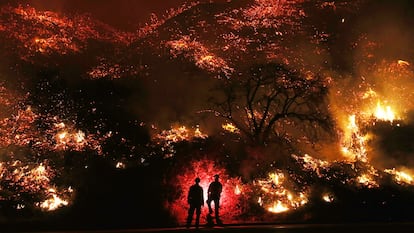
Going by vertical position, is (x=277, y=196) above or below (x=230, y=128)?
Answer: below

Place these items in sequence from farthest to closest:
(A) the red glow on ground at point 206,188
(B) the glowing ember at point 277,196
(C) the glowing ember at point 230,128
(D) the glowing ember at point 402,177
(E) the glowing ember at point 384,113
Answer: (E) the glowing ember at point 384,113
(C) the glowing ember at point 230,128
(D) the glowing ember at point 402,177
(B) the glowing ember at point 277,196
(A) the red glow on ground at point 206,188

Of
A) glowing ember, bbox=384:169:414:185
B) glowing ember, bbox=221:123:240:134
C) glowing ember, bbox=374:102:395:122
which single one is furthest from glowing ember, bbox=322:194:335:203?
glowing ember, bbox=374:102:395:122

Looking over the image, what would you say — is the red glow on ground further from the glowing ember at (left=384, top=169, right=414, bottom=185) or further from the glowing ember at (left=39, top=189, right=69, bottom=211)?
the glowing ember at (left=384, top=169, right=414, bottom=185)

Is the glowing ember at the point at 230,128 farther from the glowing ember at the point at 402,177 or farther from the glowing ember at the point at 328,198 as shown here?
the glowing ember at the point at 402,177

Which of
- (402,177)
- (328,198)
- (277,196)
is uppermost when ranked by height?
(402,177)

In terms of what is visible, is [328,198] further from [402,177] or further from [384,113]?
[384,113]

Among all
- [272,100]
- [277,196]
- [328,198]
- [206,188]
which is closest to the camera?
[206,188]

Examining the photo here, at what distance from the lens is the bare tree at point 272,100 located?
2436 cm

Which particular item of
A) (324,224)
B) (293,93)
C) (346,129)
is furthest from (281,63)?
(324,224)

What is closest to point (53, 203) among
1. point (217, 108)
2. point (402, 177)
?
point (217, 108)

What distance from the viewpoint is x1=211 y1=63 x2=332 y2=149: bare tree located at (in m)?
24.4

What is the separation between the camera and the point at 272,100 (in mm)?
24516

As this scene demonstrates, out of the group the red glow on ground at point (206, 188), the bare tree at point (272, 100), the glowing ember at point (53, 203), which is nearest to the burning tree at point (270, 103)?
the bare tree at point (272, 100)

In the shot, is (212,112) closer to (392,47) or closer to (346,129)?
(346,129)
